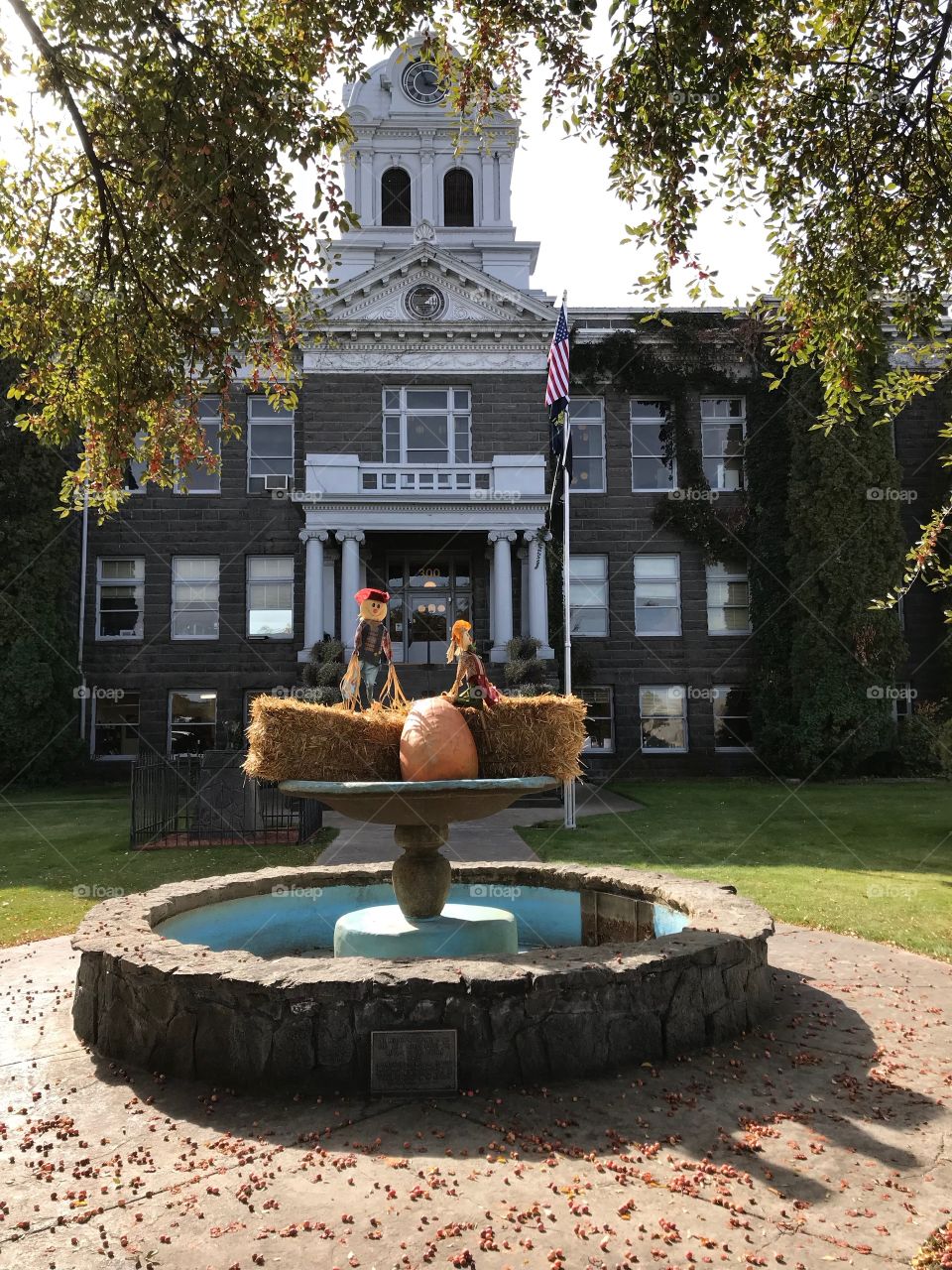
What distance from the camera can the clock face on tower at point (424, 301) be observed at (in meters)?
27.1

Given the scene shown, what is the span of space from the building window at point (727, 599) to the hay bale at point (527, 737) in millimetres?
22199

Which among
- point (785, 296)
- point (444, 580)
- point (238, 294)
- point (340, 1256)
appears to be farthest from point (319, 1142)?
point (444, 580)

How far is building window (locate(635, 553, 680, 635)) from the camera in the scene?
28234mm

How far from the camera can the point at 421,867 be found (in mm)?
7527

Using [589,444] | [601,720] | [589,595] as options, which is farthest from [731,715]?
[589,444]

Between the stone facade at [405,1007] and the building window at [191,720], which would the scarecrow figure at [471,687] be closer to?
the stone facade at [405,1007]

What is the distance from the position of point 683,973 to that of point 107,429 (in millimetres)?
5563

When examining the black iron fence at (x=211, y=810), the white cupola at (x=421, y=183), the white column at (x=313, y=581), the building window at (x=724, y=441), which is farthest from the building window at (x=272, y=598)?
the building window at (x=724, y=441)

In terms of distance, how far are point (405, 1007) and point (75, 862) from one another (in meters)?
10.6

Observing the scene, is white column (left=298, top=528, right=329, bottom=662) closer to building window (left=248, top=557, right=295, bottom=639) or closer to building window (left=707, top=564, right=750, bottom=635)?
building window (left=248, top=557, right=295, bottom=639)

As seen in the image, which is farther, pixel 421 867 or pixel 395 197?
pixel 395 197

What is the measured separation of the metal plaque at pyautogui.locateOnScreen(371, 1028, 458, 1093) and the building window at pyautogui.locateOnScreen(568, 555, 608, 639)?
23.0 meters

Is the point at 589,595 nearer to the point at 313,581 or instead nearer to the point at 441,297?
the point at 313,581

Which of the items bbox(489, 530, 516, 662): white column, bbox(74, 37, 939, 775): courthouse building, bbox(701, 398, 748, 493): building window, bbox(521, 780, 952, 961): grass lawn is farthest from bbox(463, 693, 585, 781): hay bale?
bbox(701, 398, 748, 493): building window
